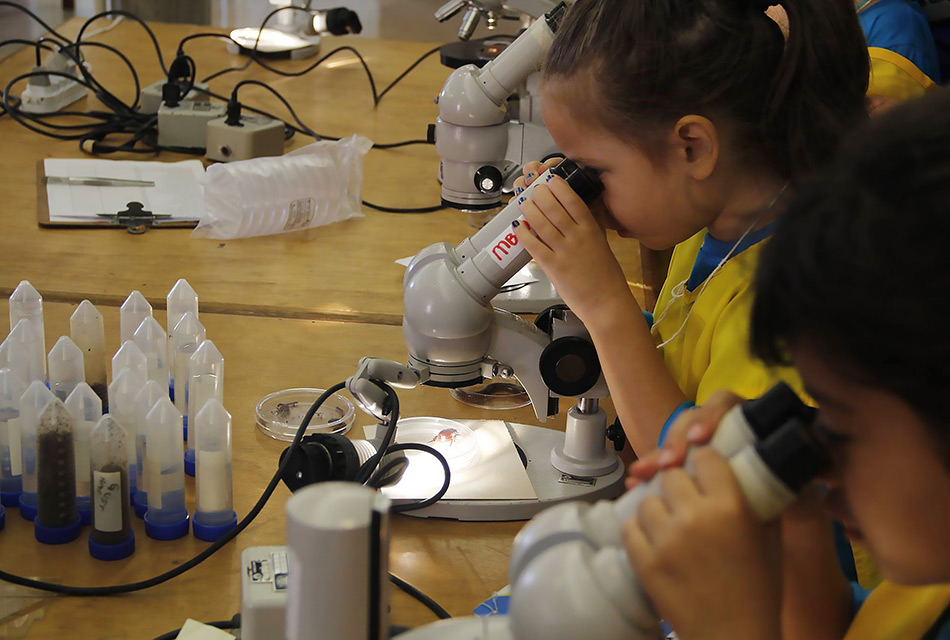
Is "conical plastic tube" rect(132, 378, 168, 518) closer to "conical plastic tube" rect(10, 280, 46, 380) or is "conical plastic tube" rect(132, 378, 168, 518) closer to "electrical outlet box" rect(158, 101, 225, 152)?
"conical plastic tube" rect(10, 280, 46, 380)

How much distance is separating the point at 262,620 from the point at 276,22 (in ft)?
8.01

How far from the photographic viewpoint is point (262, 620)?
705 millimetres

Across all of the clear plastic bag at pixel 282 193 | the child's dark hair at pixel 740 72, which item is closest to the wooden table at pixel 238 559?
the child's dark hair at pixel 740 72

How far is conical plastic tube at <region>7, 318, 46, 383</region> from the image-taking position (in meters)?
1.07

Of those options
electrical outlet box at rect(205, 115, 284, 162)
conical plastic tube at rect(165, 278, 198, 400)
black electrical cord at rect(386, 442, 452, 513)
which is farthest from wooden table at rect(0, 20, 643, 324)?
black electrical cord at rect(386, 442, 452, 513)

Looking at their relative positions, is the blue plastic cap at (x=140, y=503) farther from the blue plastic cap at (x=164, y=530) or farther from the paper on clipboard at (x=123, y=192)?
the paper on clipboard at (x=123, y=192)

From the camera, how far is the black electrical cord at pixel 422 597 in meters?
0.89

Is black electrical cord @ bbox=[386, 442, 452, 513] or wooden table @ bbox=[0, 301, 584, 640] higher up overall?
black electrical cord @ bbox=[386, 442, 452, 513]

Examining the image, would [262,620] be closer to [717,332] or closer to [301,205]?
[717,332]

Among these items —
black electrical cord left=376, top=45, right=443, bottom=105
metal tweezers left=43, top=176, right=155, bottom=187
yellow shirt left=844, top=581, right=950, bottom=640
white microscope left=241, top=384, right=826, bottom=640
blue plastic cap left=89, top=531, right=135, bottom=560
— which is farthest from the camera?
black electrical cord left=376, top=45, right=443, bottom=105

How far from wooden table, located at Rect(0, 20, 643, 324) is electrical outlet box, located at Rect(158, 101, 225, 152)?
0.04 metres

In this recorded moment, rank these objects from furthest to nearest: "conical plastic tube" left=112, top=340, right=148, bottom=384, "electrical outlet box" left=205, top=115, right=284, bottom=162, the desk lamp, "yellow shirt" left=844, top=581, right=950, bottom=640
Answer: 1. the desk lamp
2. "electrical outlet box" left=205, top=115, right=284, bottom=162
3. "conical plastic tube" left=112, top=340, right=148, bottom=384
4. "yellow shirt" left=844, top=581, right=950, bottom=640

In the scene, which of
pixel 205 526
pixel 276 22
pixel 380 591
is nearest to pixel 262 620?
pixel 380 591

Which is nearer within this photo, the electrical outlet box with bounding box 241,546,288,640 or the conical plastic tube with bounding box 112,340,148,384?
the electrical outlet box with bounding box 241,546,288,640
